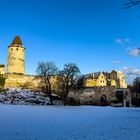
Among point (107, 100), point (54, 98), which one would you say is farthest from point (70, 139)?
point (107, 100)

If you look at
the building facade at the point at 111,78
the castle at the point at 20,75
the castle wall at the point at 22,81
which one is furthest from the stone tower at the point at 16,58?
the building facade at the point at 111,78

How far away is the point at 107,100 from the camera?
44.8m

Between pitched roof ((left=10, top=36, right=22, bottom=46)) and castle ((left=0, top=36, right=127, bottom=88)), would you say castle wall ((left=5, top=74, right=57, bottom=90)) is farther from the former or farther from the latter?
pitched roof ((left=10, top=36, right=22, bottom=46))

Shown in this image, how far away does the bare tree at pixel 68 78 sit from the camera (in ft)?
126

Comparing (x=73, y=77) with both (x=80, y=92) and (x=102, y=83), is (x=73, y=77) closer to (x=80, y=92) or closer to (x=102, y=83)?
(x=80, y=92)

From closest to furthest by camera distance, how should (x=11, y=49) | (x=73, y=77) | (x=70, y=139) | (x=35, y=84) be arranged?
(x=70, y=139) < (x=73, y=77) < (x=35, y=84) < (x=11, y=49)

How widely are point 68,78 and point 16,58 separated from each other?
24.6 metres

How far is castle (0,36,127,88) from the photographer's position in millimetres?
53094

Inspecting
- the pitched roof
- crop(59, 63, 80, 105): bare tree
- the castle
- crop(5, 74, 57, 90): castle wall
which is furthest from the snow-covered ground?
the pitched roof

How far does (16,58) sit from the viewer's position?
60.2 m

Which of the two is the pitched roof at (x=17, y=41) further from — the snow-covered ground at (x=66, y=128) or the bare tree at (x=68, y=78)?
the snow-covered ground at (x=66, y=128)

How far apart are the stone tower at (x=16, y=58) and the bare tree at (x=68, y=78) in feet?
73.1

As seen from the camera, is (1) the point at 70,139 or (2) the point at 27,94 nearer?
(1) the point at 70,139

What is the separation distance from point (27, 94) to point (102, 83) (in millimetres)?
29123
